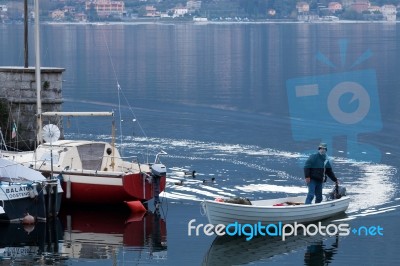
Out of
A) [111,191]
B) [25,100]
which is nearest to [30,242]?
[111,191]

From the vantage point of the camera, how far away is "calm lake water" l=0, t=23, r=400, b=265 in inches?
1050

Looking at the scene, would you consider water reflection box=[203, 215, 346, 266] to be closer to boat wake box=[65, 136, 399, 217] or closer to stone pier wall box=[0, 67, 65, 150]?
boat wake box=[65, 136, 399, 217]

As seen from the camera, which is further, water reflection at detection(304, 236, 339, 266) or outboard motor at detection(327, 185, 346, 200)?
outboard motor at detection(327, 185, 346, 200)

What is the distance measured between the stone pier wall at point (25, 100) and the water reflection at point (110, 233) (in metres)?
7.54

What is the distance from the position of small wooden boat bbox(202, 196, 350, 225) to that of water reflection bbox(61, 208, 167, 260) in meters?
1.42

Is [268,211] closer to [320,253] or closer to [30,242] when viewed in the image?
[320,253]

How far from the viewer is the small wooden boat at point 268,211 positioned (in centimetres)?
2673

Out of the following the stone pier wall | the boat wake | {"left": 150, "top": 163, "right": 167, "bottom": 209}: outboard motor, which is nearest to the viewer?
{"left": 150, "top": 163, "right": 167, "bottom": 209}: outboard motor

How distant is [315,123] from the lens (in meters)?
48.8

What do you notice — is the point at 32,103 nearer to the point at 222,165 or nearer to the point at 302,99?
the point at 222,165

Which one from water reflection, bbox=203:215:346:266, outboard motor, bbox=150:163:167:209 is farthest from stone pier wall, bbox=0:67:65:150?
water reflection, bbox=203:215:346:266

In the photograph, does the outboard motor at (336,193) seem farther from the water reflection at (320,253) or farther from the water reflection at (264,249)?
the water reflection at (320,253)

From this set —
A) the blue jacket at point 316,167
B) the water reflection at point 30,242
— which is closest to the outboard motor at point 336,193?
the blue jacket at point 316,167

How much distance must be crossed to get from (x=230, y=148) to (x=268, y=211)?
1494 centimetres
